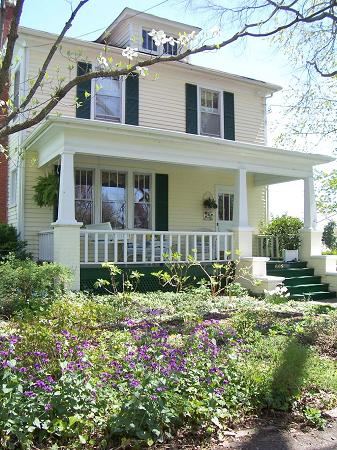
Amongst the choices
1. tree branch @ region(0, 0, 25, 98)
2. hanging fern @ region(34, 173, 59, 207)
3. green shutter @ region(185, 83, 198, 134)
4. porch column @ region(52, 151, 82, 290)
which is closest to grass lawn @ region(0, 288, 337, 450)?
tree branch @ region(0, 0, 25, 98)

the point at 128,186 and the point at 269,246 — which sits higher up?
the point at 128,186

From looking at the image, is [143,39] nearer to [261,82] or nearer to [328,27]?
[261,82]

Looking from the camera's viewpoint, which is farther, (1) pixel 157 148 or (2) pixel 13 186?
(2) pixel 13 186

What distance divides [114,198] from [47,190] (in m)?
2.50

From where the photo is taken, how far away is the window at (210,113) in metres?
14.7

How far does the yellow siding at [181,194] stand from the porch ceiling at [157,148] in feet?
4.26

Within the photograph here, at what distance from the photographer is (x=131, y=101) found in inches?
528

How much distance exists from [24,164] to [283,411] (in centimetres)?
1000

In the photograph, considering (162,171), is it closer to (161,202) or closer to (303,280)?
(161,202)

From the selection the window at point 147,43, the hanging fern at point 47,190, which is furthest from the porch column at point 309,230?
the hanging fern at point 47,190

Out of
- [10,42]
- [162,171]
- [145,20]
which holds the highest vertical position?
[145,20]

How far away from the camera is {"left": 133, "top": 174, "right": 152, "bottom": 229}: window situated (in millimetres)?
13520

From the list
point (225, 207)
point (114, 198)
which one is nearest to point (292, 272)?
point (225, 207)

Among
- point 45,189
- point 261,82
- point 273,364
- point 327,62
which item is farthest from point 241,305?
point 261,82
